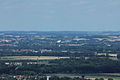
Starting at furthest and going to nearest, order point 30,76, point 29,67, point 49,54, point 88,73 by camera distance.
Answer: point 49,54, point 29,67, point 88,73, point 30,76

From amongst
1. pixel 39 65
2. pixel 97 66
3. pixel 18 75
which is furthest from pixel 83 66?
pixel 18 75

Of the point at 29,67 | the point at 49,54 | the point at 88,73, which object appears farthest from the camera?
the point at 49,54

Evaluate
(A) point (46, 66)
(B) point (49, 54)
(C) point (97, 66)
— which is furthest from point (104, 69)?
(B) point (49, 54)

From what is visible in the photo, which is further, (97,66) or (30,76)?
(97,66)

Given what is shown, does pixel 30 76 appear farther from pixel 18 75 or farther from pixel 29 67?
pixel 29 67

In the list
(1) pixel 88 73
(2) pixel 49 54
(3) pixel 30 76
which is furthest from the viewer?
(2) pixel 49 54

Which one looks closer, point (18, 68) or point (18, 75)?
point (18, 75)

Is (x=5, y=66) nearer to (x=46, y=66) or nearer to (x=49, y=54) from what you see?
(x=46, y=66)

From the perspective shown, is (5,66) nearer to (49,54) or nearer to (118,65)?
(118,65)
